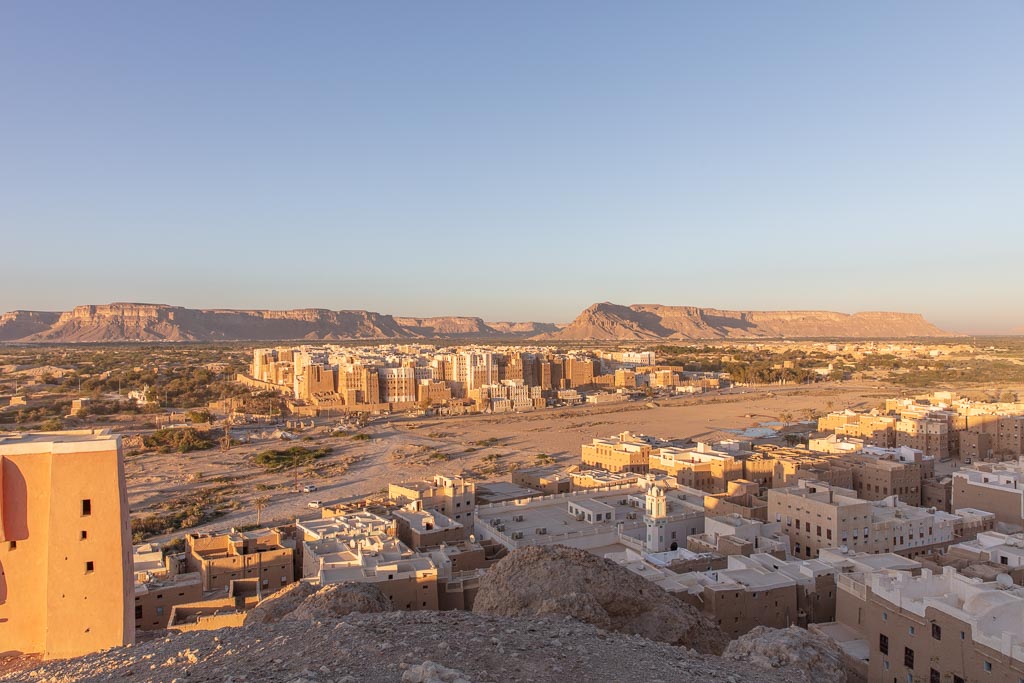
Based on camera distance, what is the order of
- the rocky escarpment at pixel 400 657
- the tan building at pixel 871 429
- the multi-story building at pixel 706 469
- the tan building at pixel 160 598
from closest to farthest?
1. the rocky escarpment at pixel 400 657
2. the tan building at pixel 160 598
3. the multi-story building at pixel 706 469
4. the tan building at pixel 871 429

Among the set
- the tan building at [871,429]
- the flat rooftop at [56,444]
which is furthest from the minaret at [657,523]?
the tan building at [871,429]

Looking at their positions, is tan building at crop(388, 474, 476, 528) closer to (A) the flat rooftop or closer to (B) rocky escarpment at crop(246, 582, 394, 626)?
(B) rocky escarpment at crop(246, 582, 394, 626)

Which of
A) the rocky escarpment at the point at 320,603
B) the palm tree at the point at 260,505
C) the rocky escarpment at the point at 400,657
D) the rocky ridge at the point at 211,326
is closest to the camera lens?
the rocky escarpment at the point at 400,657

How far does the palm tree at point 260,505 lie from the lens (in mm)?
24891

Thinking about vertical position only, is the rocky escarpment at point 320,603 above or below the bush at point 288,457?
above

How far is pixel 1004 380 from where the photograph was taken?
232ft

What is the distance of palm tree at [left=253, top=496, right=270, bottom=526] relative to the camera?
24.9 metres

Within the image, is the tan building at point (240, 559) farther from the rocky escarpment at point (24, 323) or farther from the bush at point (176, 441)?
the rocky escarpment at point (24, 323)

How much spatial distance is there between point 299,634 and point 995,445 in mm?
34985

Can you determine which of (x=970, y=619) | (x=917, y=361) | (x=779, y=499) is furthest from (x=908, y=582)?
(x=917, y=361)

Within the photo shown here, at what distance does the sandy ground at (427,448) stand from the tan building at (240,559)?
6223 millimetres

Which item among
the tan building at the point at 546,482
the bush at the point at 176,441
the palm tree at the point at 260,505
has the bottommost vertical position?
the palm tree at the point at 260,505

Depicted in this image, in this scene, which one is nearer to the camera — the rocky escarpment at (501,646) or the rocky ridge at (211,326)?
the rocky escarpment at (501,646)

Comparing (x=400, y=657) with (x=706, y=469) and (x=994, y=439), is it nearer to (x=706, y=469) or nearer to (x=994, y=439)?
(x=706, y=469)
